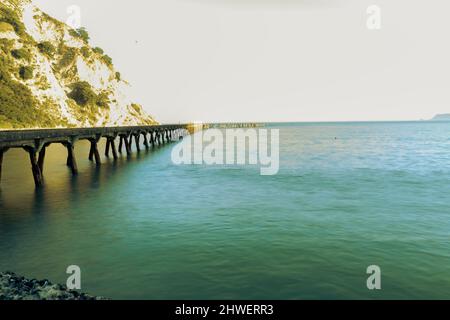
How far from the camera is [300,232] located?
1320cm

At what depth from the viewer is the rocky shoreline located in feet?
23.9

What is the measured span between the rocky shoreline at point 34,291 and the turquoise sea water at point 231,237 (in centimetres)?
61

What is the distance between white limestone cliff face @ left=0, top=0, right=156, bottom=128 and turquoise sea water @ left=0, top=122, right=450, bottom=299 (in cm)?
4396

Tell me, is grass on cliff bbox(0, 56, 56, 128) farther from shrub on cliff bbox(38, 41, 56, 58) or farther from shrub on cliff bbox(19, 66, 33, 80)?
shrub on cliff bbox(38, 41, 56, 58)

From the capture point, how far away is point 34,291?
7551 mm

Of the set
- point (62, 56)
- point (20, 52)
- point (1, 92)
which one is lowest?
point (1, 92)

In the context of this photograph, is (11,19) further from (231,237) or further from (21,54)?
(231,237)

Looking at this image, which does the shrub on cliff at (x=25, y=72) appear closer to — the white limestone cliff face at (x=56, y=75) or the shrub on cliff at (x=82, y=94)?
the white limestone cliff face at (x=56, y=75)

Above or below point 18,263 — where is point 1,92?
above

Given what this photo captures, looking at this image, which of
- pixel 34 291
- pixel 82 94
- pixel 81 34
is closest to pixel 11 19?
pixel 82 94
